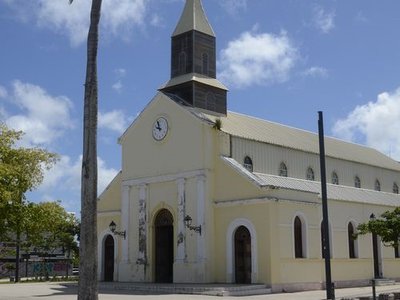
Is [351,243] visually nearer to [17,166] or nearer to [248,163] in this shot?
[248,163]

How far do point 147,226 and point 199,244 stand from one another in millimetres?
4903

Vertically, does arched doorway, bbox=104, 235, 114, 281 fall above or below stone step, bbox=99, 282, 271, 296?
above

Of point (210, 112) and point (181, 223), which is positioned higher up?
point (210, 112)

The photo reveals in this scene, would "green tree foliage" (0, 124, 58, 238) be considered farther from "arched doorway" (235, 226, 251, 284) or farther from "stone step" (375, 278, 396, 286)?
"stone step" (375, 278, 396, 286)

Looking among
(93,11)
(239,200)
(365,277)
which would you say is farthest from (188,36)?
(93,11)

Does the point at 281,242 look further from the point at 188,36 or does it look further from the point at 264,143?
the point at 188,36

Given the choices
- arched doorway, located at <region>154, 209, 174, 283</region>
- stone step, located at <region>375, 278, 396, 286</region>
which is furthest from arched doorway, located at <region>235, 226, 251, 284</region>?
stone step, located at <region>375, 278, 396, 286</region>

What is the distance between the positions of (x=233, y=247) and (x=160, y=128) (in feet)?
31.6

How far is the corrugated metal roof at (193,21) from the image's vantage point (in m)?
41.3

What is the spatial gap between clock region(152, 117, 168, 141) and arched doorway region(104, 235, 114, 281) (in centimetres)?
821

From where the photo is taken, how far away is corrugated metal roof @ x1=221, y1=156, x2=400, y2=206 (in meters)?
34.6

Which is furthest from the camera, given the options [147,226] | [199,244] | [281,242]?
[147,226]

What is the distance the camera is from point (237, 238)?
115 ft

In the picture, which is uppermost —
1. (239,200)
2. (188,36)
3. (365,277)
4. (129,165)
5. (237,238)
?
(188,36)
